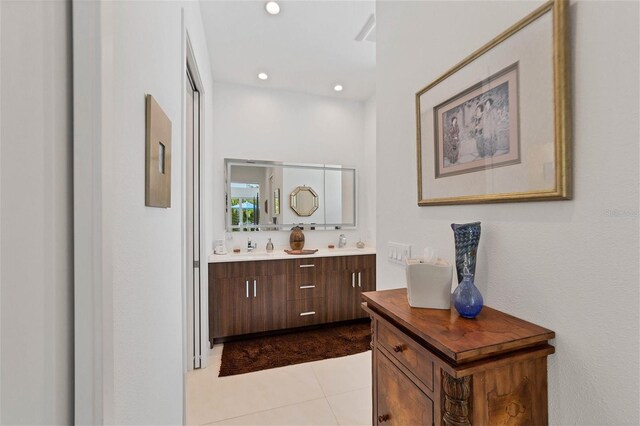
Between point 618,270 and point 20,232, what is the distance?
126 centimetres

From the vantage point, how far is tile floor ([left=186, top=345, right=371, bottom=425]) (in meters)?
1.72

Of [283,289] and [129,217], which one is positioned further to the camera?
[283,289]

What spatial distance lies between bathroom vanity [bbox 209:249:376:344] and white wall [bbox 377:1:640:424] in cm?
206

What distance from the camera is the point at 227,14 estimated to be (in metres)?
2.15

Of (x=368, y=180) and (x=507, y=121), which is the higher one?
(x=368, y=180)

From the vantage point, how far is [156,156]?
0.97 m

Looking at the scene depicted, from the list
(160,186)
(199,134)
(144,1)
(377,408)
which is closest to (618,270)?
(377,408)

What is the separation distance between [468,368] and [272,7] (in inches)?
96.1

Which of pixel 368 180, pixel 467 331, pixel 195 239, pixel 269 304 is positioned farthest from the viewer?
pixel 368 180

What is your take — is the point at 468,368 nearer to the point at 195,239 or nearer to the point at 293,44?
the point at 195,239

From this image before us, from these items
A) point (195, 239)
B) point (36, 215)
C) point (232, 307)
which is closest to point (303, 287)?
point (232, 307)

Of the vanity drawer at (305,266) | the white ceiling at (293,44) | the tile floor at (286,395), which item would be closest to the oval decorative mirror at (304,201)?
the vanity drawer at (305,266)

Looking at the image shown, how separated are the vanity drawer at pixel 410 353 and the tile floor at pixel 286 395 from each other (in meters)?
0.99

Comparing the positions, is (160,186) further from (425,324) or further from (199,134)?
(199,134)
